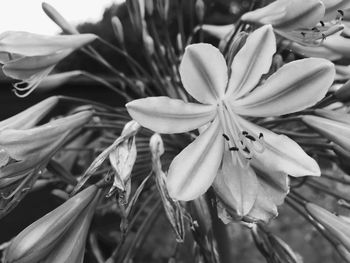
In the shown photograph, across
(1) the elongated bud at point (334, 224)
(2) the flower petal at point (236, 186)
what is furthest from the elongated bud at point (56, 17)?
(1) the elongated bud at point (334, 224)

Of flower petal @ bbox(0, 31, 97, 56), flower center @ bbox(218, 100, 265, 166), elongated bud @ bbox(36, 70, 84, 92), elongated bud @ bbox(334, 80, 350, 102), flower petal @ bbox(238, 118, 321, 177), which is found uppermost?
flower petal @ bbox(0, 31, 97, 56)

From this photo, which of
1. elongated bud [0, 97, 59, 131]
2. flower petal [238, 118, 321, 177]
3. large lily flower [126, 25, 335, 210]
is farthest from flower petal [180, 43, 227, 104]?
elongated bud [0, 97, 59, 131]

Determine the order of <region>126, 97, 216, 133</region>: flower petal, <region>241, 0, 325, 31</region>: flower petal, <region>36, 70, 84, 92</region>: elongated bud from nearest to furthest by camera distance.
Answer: <region>126, 97, 216, 133</region>: flower petal, <region>241, 0, 325, 31</region>: flower petal, <region>36, 70, 84, 92</region>: elongated bud

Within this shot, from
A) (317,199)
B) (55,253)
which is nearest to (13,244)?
(55,253)

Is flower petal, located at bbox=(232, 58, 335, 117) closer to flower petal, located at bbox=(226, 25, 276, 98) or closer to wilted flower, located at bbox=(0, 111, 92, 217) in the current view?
flower petal, located at bbox=(226, 25, 276, 98)

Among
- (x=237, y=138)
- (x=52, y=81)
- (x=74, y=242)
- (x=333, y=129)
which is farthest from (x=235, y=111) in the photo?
(x=52, y=81)
